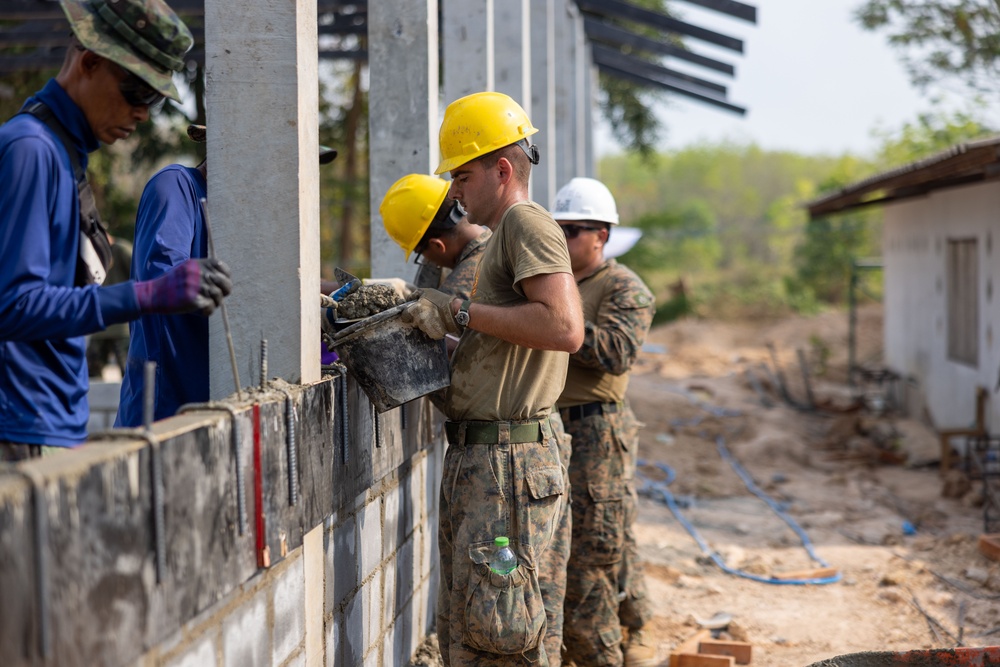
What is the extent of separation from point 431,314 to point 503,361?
1.05ft

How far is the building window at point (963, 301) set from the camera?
11.1m

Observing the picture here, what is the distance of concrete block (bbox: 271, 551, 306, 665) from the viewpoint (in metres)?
2.71

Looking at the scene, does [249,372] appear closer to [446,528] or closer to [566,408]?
[446,528]

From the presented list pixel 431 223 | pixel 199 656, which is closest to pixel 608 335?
pixel 431 223

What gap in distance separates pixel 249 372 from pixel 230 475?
1.78 feet

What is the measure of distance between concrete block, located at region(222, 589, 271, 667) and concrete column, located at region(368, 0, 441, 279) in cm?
229

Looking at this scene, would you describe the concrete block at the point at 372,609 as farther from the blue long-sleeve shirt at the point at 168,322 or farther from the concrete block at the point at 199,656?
the concrete block at the point at 199,656

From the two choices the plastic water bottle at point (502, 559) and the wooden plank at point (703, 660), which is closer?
the plastic water bottle at point (502, 559)

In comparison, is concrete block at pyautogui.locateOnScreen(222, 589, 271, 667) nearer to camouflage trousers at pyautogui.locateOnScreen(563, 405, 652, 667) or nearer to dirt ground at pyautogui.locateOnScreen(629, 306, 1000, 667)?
camouflage trousers at pyautogui.locateOnScreen(563, 405, 652, 667)

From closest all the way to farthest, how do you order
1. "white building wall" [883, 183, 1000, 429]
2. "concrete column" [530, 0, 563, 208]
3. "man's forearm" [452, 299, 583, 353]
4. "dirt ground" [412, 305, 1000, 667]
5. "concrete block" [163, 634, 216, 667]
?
"concrete block" [163, 634, 216, 667] → "man's forearm" [452, 299, 583, 353] → "dirt ground" [412, 305, 1000, 667] → "concrete column" [530, 0, 563, 208] → "white building wall" [883, 183, 1000, 429]

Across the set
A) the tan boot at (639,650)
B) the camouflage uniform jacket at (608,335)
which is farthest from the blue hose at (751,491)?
the camouflage uniform jacket at (608,335)

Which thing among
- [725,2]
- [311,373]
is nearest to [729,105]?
[725,2]

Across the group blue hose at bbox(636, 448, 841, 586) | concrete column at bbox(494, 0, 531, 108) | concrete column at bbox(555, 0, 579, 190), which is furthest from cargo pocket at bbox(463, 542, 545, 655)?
Answer: concrete column at bbox(555, 0, 579, 190)

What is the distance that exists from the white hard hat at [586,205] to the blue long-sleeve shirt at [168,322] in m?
2.19
